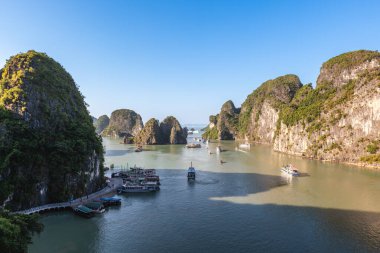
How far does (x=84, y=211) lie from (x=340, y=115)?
107812 millimetres

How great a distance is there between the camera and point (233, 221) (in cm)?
4797

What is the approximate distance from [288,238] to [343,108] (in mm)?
95416

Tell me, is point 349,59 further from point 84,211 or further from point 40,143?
point 40,143

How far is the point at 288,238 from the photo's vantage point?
4153 centimetres

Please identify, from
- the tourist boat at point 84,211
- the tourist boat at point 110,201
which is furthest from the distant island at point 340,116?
the tourist boat at point 84,211

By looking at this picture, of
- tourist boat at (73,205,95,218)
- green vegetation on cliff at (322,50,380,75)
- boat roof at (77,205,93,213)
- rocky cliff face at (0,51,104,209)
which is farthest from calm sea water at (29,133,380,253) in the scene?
green vegetation on cliff at (322,50,380,75)

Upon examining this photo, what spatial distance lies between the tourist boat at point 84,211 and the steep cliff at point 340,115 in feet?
308

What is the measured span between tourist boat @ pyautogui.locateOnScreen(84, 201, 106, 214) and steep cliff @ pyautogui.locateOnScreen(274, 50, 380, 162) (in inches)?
3608

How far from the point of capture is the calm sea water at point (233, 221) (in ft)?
130

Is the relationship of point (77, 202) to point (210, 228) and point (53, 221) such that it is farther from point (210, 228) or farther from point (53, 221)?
point (210, 228)

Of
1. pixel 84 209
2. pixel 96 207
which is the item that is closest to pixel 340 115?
pixel 96 207

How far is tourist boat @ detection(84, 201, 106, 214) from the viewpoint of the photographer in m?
51.9

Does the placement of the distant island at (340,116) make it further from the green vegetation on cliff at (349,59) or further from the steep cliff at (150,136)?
A: the steep cliff at (150,136)

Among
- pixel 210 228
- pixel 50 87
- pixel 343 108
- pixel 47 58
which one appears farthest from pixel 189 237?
pixel 343 108
